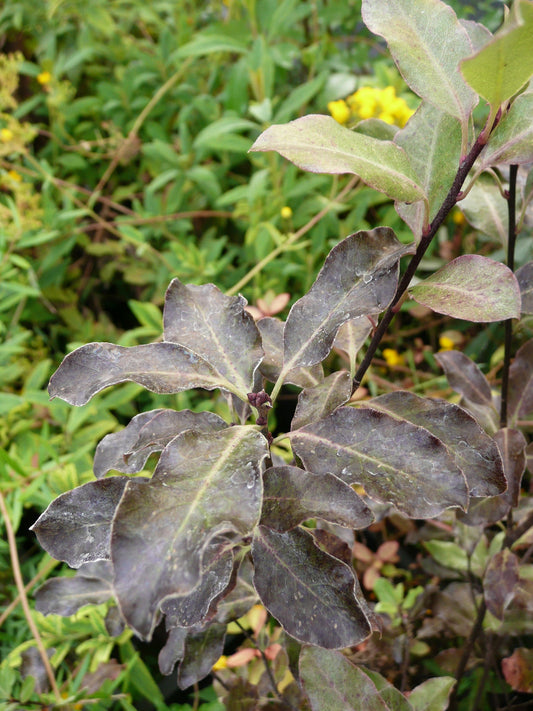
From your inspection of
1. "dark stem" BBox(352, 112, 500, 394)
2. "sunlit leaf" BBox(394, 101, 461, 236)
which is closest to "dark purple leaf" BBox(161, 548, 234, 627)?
"dark stem" BBox(352, 112, 500, 394)

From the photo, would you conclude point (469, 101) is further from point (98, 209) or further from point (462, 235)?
point (98, 209)

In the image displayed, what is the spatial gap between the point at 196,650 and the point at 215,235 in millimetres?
1232

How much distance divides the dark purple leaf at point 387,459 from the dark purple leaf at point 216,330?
87 mm

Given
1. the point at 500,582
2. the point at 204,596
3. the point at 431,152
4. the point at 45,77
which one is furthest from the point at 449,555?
the point at 45,77

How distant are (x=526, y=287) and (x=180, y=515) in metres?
0.47

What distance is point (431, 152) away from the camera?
0.58m

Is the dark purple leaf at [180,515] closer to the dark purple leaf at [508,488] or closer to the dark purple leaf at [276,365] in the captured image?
the dark purple leaf at [276,365]

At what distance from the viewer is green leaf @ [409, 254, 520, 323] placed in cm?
46

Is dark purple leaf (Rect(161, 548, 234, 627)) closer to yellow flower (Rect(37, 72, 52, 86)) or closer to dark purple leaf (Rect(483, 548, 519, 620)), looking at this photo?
dark purple leaf (Rect(483, 548, 519, 620))

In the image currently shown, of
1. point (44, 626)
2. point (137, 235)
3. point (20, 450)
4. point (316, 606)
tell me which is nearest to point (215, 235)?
point (137, 235)

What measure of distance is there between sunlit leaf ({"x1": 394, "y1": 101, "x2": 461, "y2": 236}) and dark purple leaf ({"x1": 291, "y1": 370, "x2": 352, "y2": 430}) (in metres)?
0.16

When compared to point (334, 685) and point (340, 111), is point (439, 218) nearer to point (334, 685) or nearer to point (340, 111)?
point (334, 685)

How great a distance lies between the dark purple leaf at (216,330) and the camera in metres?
0.58

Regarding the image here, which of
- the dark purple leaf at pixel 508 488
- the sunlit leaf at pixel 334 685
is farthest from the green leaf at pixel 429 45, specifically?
the sunlit leaf at pixel 334 685
